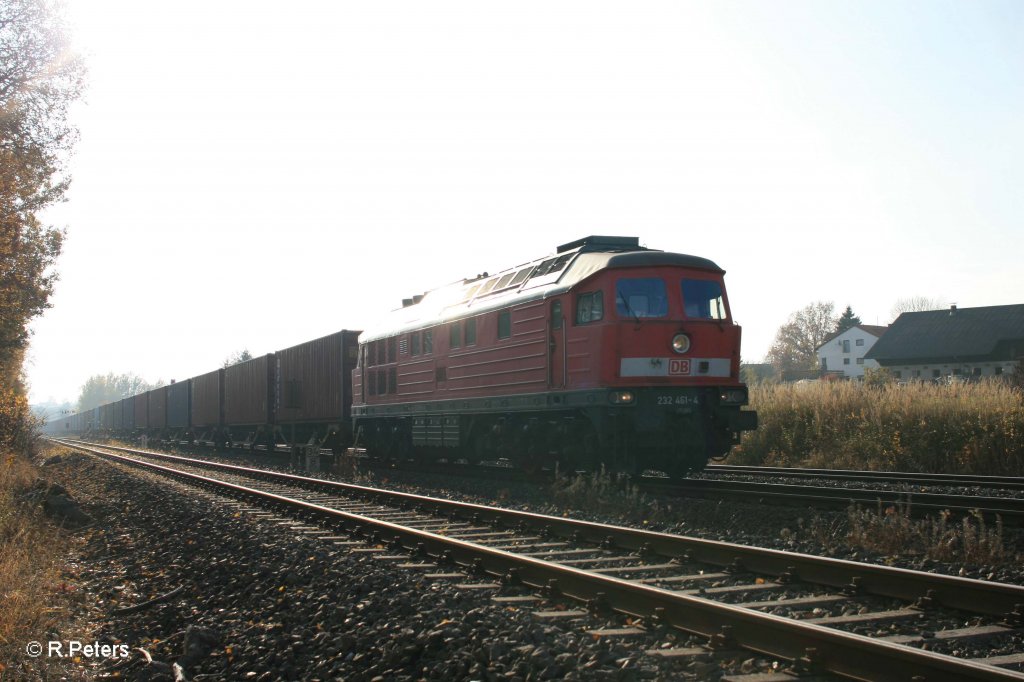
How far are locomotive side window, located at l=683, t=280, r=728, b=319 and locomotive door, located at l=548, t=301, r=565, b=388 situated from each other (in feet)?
6.28

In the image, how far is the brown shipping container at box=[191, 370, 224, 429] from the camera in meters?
36.6

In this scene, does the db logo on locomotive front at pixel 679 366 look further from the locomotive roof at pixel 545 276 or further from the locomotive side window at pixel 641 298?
the locomotive roof at pixel 545 276

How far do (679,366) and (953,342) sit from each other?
2379 inches

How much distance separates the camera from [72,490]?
17312mm

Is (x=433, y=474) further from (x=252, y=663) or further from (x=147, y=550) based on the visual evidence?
(x=252, y=663)

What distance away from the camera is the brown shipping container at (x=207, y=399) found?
36562 millimetres

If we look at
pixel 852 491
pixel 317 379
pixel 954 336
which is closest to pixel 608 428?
pixel 852 491

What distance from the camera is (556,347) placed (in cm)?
1319

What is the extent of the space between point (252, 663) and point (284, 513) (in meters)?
6.54

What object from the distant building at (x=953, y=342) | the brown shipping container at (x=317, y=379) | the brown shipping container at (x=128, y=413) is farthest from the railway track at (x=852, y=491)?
the brown shipping container at (x=128, y=413)

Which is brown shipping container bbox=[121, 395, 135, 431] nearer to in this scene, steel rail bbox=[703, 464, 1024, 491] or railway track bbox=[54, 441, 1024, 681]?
steel rail bbox=[703, 464, 1024, 491]

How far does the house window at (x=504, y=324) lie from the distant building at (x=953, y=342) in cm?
5292

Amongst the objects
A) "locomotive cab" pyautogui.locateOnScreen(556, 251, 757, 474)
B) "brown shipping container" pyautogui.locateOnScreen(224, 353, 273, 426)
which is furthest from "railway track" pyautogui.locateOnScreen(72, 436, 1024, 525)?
"brown shipping container" pyautogui.locateOnScreen(224, 353, 273, 426)

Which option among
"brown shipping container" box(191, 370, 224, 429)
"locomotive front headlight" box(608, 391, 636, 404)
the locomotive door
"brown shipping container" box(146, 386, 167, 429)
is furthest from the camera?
"brown shipping container" box(146, 386, 167, 429)
